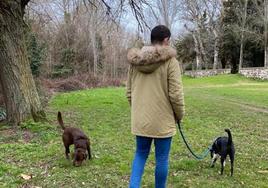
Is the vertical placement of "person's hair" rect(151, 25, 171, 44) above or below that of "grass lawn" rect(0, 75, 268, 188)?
above

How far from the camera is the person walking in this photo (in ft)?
15.0

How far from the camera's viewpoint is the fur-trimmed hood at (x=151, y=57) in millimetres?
4500

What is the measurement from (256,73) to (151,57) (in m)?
42.1

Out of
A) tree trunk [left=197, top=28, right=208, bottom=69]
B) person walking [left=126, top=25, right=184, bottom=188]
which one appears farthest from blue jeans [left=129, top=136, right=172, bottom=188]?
tree trunk [left=197, top=28, right=208, bottom=69]

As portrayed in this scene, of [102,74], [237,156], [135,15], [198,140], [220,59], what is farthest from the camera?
[220,59]

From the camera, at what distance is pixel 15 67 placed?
34.4 ft

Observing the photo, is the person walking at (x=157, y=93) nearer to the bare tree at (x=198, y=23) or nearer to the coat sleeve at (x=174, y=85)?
the coat sleeve at (x=174, y=85)

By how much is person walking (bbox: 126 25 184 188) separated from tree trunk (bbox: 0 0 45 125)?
6454 mm

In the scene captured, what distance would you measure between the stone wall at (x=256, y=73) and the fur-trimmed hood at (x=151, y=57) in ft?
135

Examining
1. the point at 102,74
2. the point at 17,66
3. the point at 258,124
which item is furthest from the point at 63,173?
the point at 102,74

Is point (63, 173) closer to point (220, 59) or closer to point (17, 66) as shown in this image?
point (17, 66)

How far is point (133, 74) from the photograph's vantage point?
4852mm

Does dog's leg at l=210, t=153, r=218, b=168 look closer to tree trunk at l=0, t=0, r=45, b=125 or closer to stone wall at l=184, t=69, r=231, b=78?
tree trunk at l=0, t=0, r=45, b=125

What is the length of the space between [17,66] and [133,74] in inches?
255
